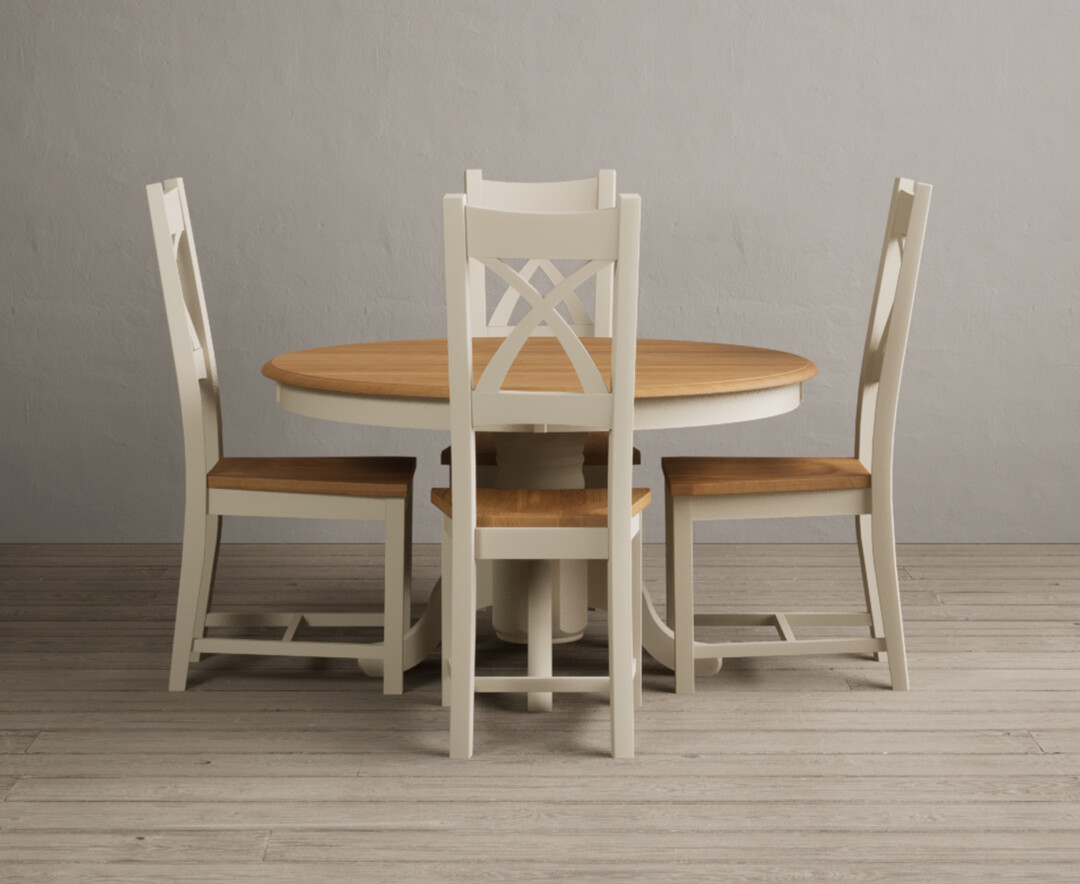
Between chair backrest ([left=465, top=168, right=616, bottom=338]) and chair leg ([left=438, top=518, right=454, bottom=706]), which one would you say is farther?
chair backrest ([left=465, top=168, right=616, bottom=338])

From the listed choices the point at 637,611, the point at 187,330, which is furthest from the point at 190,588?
the point at 637,611

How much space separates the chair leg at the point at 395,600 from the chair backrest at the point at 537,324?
1.34 feet

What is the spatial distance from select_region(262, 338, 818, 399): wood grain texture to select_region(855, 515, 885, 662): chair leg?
0.45m

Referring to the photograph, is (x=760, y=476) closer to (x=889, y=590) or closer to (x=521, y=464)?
(x=889, y=590)

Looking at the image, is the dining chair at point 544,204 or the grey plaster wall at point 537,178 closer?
the dining chair at point 544,204

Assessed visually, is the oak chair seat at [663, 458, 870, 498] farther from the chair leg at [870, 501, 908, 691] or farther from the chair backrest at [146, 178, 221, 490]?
the chair backrest at [146, 178, 221, 490]

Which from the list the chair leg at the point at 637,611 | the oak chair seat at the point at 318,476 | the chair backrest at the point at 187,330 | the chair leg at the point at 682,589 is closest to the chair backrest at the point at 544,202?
the oak chair seat at the point at 318,476

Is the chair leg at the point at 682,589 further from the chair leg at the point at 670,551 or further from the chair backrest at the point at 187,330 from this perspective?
the chair backrest at the point at 187,330

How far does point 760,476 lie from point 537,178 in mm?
1676

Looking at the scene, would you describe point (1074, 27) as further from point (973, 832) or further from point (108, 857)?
point (108, 857)

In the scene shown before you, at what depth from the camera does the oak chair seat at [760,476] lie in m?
2.70

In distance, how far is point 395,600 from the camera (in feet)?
9.06

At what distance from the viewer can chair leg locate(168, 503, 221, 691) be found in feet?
9.15

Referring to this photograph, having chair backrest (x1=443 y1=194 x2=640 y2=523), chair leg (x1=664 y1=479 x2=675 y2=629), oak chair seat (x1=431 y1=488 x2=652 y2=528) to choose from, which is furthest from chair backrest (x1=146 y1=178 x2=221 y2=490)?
chair leg (x1=664 y1=479 x2=675 y2=629)
